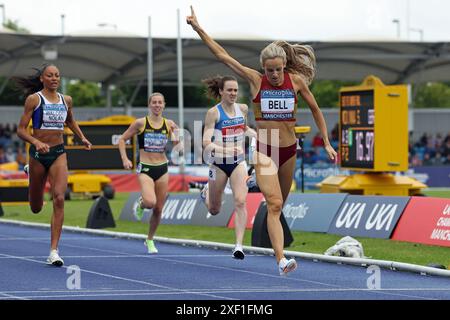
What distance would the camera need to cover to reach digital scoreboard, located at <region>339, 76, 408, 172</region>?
25.8 meters

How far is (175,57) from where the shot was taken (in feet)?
175

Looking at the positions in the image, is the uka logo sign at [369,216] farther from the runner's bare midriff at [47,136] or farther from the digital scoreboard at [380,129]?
the digital scoreboard at [380,129]

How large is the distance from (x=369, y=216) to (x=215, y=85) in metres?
4.18

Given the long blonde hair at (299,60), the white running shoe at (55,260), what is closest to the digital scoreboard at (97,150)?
the white running shoe at (55,260)

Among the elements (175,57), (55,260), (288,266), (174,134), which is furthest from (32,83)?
(175,57)

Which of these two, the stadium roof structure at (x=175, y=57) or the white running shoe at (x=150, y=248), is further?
the stadium roof structure at (x=175, y=57)

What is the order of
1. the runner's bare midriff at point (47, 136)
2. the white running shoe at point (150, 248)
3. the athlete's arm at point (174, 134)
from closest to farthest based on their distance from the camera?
the runner's bare midriff at point (47, 136) < the white running shoe at point (150, 248) < the athlete's arm at point (174, 134)

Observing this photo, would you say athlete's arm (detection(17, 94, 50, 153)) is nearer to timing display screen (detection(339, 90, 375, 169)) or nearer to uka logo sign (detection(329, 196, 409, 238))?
uka logo sign (detection(329, 196, 409, 238))

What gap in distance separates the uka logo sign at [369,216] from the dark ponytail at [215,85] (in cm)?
374

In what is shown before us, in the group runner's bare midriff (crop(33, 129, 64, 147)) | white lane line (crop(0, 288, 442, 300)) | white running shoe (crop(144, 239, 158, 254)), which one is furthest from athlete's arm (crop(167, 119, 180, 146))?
white lane line (crop(0, 288, 442, 300))

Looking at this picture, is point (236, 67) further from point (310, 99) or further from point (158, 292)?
point (158, 292)

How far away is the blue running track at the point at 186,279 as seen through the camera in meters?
10.7

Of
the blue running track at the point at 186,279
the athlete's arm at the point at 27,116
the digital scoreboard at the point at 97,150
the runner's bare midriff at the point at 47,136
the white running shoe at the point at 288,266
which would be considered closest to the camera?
the blue running track at the point at 186,279
